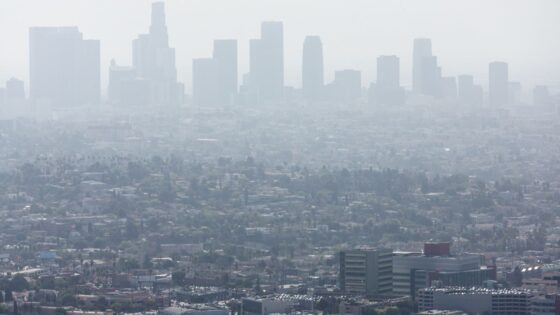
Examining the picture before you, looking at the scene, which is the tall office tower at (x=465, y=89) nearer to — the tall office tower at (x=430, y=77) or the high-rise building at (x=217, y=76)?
the tall office tower at (x=430, y=77)

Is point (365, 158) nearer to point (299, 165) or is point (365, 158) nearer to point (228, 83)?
point (299, 165)

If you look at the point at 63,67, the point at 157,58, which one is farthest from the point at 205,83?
the point at 63,67

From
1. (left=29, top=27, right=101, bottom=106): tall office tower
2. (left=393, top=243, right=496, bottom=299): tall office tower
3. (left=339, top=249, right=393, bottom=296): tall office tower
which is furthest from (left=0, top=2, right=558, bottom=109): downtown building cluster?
(left=339, top=249, right=393, bottom=296): tall office tower

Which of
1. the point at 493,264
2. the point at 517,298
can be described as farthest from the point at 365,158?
the point at 517,298

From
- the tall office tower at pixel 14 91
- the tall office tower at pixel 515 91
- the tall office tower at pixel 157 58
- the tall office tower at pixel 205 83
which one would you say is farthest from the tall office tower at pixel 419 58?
the tall office tower at pixel 14 91

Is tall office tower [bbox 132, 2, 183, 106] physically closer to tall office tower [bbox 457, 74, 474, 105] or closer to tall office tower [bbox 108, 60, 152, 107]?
tall office tower [bbox 108, 60, 152, 107]
